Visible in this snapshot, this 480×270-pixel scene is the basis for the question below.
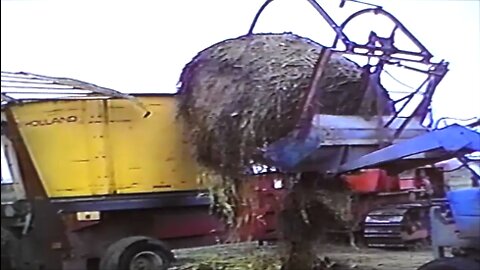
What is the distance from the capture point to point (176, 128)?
482 cm

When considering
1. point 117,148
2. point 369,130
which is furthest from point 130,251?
point 369,130

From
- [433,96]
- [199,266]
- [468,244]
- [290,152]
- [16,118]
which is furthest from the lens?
[199,266]

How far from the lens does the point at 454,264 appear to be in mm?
3713

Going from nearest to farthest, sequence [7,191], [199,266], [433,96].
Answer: [7,191], [433,96], [199,266]

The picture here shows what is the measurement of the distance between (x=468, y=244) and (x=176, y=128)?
1867 millimetres

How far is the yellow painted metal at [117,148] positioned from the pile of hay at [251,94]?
0.16m

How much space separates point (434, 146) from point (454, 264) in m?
0.56

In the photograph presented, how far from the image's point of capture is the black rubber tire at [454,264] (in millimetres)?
3661

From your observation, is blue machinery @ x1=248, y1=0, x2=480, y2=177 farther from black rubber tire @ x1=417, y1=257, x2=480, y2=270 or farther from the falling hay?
black rubber tire @ x1=417, y1=257, x2=480, y2=270

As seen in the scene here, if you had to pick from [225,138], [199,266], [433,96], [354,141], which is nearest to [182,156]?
[225,138]

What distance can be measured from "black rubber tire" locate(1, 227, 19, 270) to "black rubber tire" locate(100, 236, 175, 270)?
136 centimetres

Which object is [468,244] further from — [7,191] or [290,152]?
[7,191]

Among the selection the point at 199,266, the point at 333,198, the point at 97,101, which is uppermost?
the point at 97,101

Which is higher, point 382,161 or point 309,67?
point 309,67
